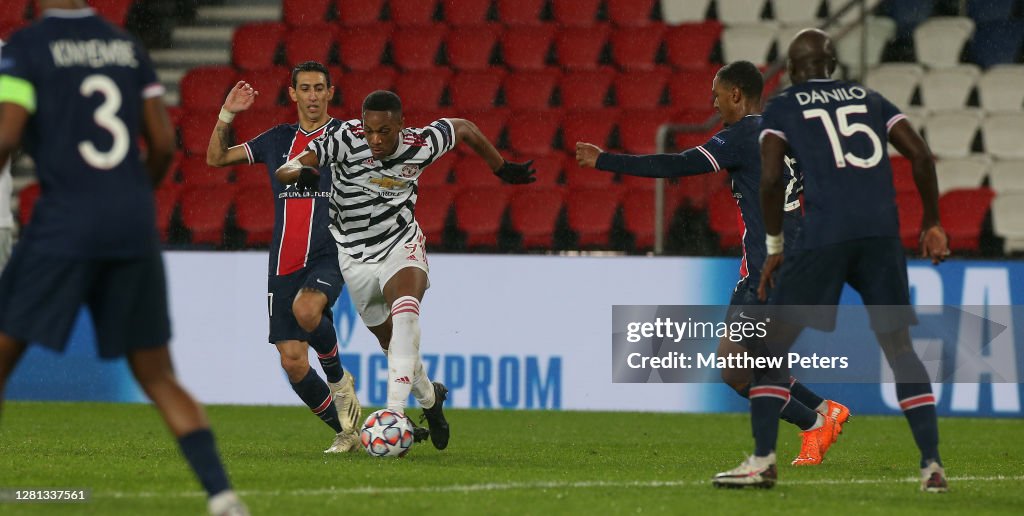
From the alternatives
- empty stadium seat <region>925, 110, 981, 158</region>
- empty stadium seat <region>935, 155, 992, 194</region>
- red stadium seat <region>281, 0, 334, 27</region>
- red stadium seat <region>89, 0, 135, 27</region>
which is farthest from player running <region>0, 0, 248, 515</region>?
red stadium seat <region>89, 0, 135, 27</region>

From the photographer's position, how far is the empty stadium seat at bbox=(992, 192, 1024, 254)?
13516mm

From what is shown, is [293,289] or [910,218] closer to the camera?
[293,289]

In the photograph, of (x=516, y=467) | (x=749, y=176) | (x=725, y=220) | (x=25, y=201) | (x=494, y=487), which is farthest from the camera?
(x=25, y=201)

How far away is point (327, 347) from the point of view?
9070mm

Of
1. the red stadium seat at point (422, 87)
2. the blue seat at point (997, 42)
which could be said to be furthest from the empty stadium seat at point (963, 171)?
the red stadium seat at point (422, 87)

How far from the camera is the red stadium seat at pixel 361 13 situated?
1639 centimetres

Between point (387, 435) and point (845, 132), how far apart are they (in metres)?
2.93

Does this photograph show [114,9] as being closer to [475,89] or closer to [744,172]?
[475,89]

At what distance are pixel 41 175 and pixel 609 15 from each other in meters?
11.5

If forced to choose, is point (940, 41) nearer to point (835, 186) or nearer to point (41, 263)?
point (835, 186)

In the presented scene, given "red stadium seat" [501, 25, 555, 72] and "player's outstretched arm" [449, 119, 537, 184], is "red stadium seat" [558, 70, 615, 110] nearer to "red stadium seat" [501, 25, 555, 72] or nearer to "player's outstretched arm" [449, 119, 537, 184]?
"red stadium seat" [501, 25, 555, 72]

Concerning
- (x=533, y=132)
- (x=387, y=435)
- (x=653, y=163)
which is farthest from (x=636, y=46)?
(x=387, y=435)

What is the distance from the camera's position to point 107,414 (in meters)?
11.7

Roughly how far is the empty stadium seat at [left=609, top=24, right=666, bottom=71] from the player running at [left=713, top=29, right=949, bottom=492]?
8.72 meters
